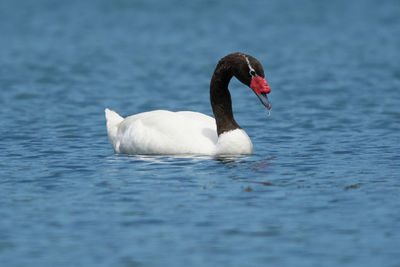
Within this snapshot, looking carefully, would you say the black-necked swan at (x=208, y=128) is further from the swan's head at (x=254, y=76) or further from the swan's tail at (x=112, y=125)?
the swan's tail at (x=112, y=125)

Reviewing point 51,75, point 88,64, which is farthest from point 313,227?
point 88,64

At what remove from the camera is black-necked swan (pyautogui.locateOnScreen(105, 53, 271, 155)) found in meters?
14.8

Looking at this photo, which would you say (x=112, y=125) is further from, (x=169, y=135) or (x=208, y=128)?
(x=208, y=128)

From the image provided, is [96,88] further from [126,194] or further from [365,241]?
[365,241]

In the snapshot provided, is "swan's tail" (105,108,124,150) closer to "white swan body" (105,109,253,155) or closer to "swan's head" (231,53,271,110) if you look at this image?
"white swan body" (105,109,253,155)

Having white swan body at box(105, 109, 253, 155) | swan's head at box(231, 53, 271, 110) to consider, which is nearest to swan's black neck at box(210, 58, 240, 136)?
white swan body at box(105, 109, 253, 155)

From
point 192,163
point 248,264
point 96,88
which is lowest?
point 248,264

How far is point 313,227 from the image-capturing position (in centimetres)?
1038

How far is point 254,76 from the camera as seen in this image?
14.6m

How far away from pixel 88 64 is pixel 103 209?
73.4ft

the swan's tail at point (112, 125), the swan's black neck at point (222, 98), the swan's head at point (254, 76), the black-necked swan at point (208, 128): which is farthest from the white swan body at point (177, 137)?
the swan's head at point (254, 76)

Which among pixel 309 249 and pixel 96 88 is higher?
pixel 96 88

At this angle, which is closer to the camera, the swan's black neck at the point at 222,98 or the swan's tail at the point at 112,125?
the swan's black neck at the point at 222,98

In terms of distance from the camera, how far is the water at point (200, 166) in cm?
971
